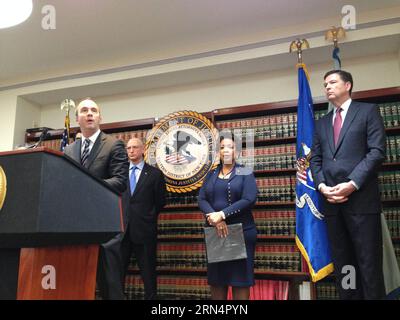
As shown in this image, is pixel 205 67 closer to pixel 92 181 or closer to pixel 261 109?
pixel 261 109

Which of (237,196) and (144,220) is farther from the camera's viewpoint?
(144,220)

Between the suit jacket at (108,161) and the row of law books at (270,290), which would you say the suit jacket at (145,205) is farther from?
the suit jacket at (108,161)

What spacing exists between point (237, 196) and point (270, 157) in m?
1.03

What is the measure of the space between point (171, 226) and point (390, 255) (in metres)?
1.97

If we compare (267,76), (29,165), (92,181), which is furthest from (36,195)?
(267,76)

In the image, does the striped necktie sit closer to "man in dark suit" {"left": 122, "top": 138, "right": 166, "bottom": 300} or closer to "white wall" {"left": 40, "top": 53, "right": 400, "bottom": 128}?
"man in dark suit" {"left": 122, "top": 138, "right": 166, "bottom": 300}

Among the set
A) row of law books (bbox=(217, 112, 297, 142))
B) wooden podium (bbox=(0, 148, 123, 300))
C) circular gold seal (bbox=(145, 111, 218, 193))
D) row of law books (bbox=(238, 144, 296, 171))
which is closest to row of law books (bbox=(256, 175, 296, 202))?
row of law books (bbox=(238, 144, 296, 171))

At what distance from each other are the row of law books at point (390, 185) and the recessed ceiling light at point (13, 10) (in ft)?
9.66

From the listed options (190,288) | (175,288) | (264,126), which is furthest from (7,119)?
(264,126)

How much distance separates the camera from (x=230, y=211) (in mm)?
2391

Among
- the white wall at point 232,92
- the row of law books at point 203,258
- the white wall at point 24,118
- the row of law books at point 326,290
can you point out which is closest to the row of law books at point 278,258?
the row of law books at point 203,258

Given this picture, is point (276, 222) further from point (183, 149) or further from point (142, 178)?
point (142, 178)

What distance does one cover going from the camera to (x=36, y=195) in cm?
101

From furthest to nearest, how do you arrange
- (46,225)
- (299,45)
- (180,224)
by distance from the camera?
(180,224) < (299,45) < (46,225)
